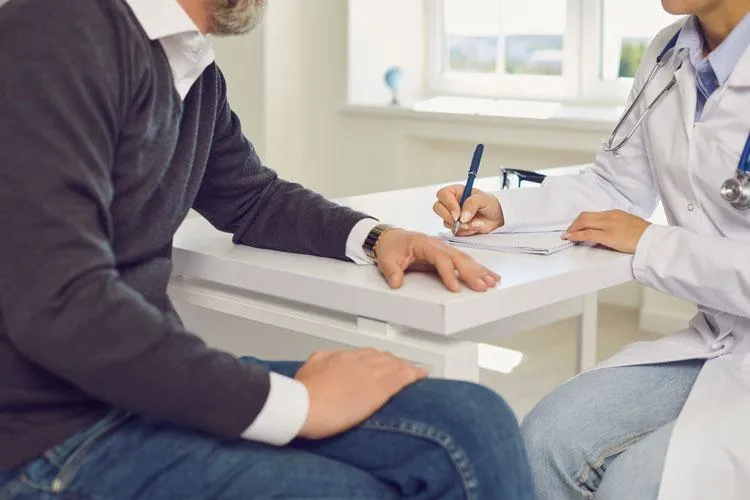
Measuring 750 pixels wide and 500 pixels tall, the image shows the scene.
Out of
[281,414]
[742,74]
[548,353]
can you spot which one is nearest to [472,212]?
[742,74]

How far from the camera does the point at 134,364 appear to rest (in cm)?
103

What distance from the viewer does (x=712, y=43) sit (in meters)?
1.68

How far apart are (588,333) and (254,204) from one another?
3.41 feet

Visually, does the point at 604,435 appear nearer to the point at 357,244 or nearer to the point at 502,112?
the point at 357,244

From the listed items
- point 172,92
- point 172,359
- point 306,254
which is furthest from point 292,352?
point 172,359

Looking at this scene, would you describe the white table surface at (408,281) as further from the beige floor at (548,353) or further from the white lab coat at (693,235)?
the beige floor at (548,353)

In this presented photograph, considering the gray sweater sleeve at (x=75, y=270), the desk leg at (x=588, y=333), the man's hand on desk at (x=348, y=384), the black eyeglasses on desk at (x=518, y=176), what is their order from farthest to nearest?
1. the desk leg at (x=588, y=333)
2. the black eyeglasses on desk at (x=518, y=176)
3. the man's hand on desk at (x=348, y=384)
4. the gray sweater sleeve at (x=75, y=270)

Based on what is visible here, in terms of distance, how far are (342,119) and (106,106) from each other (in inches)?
124

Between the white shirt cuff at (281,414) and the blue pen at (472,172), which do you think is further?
the blue pen at (472,172)

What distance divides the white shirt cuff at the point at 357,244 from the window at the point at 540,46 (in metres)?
2.44

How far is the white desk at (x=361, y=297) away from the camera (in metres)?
1.28

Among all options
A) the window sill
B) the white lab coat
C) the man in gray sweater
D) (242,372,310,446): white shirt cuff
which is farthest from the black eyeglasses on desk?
the window sill

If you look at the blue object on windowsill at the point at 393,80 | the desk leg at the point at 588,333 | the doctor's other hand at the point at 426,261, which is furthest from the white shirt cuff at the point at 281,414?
the blue object on windowsill at the point at 393,80

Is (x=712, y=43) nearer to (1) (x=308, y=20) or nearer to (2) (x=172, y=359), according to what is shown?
(2) (x=172, y=359)
